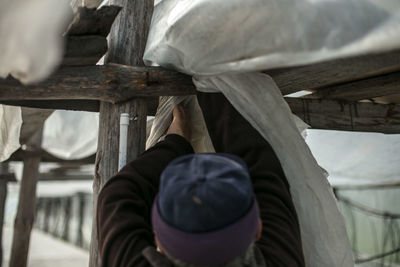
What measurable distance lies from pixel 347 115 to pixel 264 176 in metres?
1.07

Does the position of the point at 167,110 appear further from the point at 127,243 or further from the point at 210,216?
the point at 210,216

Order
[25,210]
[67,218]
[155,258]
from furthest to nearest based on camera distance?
[67,218] < [25,210] < [155,258]

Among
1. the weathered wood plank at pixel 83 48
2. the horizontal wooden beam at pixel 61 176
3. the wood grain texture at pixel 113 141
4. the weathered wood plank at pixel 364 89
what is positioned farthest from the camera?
the horizontal wooden beam at pixel 61 176

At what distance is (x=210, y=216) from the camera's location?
92 cm

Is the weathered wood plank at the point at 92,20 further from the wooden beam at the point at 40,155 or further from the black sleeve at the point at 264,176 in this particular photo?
the wooden beam at the point at 40,155

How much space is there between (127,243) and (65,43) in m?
0.68

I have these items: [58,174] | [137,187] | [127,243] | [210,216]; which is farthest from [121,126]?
[58,174]

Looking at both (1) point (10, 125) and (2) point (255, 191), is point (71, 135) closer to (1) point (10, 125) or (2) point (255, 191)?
(1) point (10, 125)

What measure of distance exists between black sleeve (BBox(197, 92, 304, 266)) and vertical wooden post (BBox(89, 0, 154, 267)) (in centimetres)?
30

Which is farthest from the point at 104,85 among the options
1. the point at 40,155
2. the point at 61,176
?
the point at 61,176

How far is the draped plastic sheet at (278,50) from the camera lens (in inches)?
38.8

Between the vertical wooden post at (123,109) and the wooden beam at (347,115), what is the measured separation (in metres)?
0.82

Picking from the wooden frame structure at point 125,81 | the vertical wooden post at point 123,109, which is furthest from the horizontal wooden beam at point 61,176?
the vertical wooden post at point 123,109

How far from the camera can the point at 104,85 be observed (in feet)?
4.76
